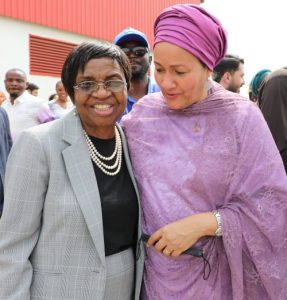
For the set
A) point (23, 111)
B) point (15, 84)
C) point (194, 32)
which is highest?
point (194, 32)

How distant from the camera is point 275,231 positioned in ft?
5.49

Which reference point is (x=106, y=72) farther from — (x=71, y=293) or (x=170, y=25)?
(x=71, y=293)

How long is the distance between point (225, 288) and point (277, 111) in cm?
148

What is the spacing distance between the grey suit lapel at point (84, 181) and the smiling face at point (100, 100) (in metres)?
0.09

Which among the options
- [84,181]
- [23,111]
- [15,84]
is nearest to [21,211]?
[84,181]

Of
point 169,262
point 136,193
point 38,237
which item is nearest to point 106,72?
point 136,193

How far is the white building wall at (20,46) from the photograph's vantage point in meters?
8.98

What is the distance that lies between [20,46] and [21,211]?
8677 mm

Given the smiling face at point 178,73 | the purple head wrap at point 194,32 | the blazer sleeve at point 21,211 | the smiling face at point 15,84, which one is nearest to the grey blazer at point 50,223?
the blazer sleeve at point 21,211

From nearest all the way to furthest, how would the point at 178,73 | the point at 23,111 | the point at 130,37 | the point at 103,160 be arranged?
1. the point at 178,73
2. the point at 103,160
3. the point at 130,37
4. the point at 23,111

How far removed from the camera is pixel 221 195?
1.72 m

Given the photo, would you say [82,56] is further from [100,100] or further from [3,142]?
[3,142]

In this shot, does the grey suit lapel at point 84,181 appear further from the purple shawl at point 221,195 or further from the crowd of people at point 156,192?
the purple shawl at point 221,195

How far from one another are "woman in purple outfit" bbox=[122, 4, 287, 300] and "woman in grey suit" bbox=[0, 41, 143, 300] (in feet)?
0.51
